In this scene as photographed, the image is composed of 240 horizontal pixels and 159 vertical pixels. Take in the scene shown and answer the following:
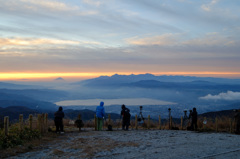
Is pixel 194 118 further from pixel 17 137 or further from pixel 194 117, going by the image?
pixel 17 137

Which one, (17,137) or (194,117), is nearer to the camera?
(17,137)

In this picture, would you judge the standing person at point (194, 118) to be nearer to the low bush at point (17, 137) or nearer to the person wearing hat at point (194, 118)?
the person wearing hat at point (194, 118)

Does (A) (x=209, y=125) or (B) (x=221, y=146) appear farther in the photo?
(A) (x=209, y=125)

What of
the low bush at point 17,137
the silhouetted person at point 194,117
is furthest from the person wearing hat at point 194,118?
the low bush at point 17,137

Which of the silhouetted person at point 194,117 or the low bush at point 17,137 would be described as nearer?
the low bush at point 17,137

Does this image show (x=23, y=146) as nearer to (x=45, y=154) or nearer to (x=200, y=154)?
(x=45, y=154)

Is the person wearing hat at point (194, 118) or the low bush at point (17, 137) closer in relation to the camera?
the low bush at point (17, 137)

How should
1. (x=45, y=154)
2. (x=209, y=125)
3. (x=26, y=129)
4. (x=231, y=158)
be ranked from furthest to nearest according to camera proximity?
1. (x=209, y=125)
2. (x=26, y=129)
3. (x=45, y=154)
4. (x=231, y=158)

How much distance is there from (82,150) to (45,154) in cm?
143

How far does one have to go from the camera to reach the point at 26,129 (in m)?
13.3

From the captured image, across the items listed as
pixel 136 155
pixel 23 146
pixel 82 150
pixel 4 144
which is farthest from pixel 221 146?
pixel 4 144

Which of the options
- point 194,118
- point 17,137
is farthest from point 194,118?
point 17,137

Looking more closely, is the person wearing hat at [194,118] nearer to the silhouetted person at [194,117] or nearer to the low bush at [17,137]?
the silhouetted person at [194,117]

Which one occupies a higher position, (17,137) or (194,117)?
(194,117)
